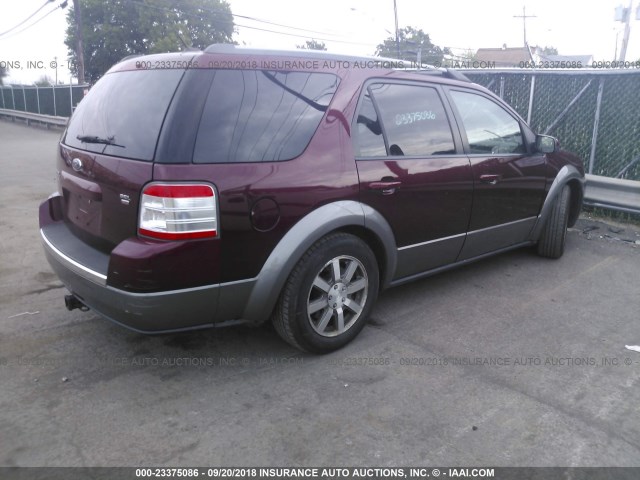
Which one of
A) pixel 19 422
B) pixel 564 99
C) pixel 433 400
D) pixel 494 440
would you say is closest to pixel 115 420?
pixel 19 422

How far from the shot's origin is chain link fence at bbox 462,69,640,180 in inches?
279

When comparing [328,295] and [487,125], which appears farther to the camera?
[487,125]

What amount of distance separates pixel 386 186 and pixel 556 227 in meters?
2.60

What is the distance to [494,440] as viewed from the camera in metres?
2.60

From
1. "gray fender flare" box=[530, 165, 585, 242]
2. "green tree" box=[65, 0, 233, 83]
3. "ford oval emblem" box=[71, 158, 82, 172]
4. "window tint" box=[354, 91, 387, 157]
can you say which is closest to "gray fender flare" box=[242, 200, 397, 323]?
"window tint" box=[354, 91, 387, 157]

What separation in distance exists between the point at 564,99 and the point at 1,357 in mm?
7618

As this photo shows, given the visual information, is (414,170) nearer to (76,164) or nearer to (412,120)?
(412,120)

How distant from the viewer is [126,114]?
2.99m

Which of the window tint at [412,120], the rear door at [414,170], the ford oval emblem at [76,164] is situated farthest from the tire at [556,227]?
the ford oval emblem at [76,164]

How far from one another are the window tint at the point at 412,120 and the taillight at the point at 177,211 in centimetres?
116

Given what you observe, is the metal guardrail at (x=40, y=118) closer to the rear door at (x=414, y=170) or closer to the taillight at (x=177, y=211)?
the rear door at (x=414, y=170)

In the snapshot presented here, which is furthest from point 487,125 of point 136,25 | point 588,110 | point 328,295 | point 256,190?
point 136,25

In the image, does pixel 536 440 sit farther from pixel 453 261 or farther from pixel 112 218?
pixel 112 218

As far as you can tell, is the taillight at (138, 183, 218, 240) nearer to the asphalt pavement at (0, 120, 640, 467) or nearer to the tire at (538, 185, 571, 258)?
the asphalt pavement at (0, 120, 640, 467)
